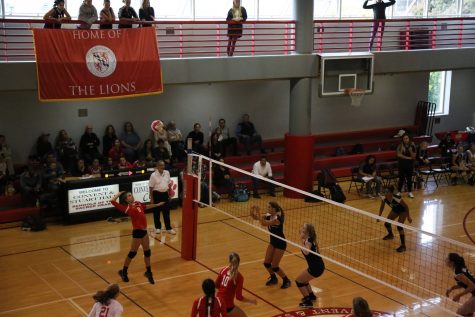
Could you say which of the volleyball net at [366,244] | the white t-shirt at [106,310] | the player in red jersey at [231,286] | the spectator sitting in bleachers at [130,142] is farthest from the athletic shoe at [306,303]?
the spectator sitting in bleachers at [130,142]

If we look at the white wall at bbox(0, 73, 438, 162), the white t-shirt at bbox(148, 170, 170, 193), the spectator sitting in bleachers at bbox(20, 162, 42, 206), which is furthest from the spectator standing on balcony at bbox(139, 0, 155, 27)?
the spectator sitting in bleachers at bbox(20, 162, 42, 206)

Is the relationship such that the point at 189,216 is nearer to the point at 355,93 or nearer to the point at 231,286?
the point at 231,286

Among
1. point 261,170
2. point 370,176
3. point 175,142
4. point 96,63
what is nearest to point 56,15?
point 96,63

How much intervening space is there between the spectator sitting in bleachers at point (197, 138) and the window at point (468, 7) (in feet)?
40.3

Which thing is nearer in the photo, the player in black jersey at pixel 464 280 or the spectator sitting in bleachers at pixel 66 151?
the player in black jersey at pixel 464 280

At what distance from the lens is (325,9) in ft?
76.6

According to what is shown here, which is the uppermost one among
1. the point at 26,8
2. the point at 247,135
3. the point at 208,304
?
the point at 26,8

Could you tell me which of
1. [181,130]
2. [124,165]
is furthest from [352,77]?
[124,165]

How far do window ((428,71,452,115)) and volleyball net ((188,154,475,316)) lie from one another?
8.98m

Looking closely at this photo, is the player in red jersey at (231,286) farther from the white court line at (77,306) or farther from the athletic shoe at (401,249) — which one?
the athletic shoe at (401,249)

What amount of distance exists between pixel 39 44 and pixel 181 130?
6956 mm

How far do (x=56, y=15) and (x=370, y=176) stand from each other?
32.4 feet

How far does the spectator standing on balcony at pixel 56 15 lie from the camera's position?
1549 centimetres

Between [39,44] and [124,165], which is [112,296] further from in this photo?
[124,165]
